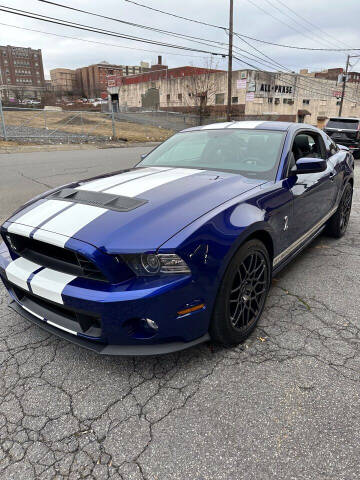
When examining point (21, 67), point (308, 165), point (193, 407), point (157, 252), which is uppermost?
point (21, 67)

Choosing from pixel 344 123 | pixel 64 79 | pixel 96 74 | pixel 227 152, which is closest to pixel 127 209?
pixel 227 152

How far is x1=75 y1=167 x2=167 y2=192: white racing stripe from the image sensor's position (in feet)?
8.63

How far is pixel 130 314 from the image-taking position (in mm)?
1817

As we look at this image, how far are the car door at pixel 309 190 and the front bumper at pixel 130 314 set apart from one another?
4.76 ft

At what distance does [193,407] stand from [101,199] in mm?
1405

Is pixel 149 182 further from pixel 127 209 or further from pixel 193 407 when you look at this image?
pixel 193 407

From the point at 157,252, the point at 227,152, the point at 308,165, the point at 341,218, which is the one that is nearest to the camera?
the point at 157,252

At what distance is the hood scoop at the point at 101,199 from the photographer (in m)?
2.17

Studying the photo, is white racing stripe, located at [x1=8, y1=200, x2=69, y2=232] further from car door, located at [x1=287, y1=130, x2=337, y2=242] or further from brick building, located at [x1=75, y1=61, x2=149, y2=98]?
brick building, located at [x1=75, y1=61, x2=149, y2=98]

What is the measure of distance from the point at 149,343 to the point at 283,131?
235cm

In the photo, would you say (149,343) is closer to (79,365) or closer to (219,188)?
(79,365)

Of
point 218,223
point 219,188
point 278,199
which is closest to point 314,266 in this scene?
point 278,199

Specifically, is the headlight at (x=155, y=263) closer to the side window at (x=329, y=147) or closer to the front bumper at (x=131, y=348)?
the front bumper at (x=131, y=348)

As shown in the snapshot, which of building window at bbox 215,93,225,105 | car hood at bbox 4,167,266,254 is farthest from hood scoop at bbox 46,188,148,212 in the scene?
building window at bbox 215,93,225,105
